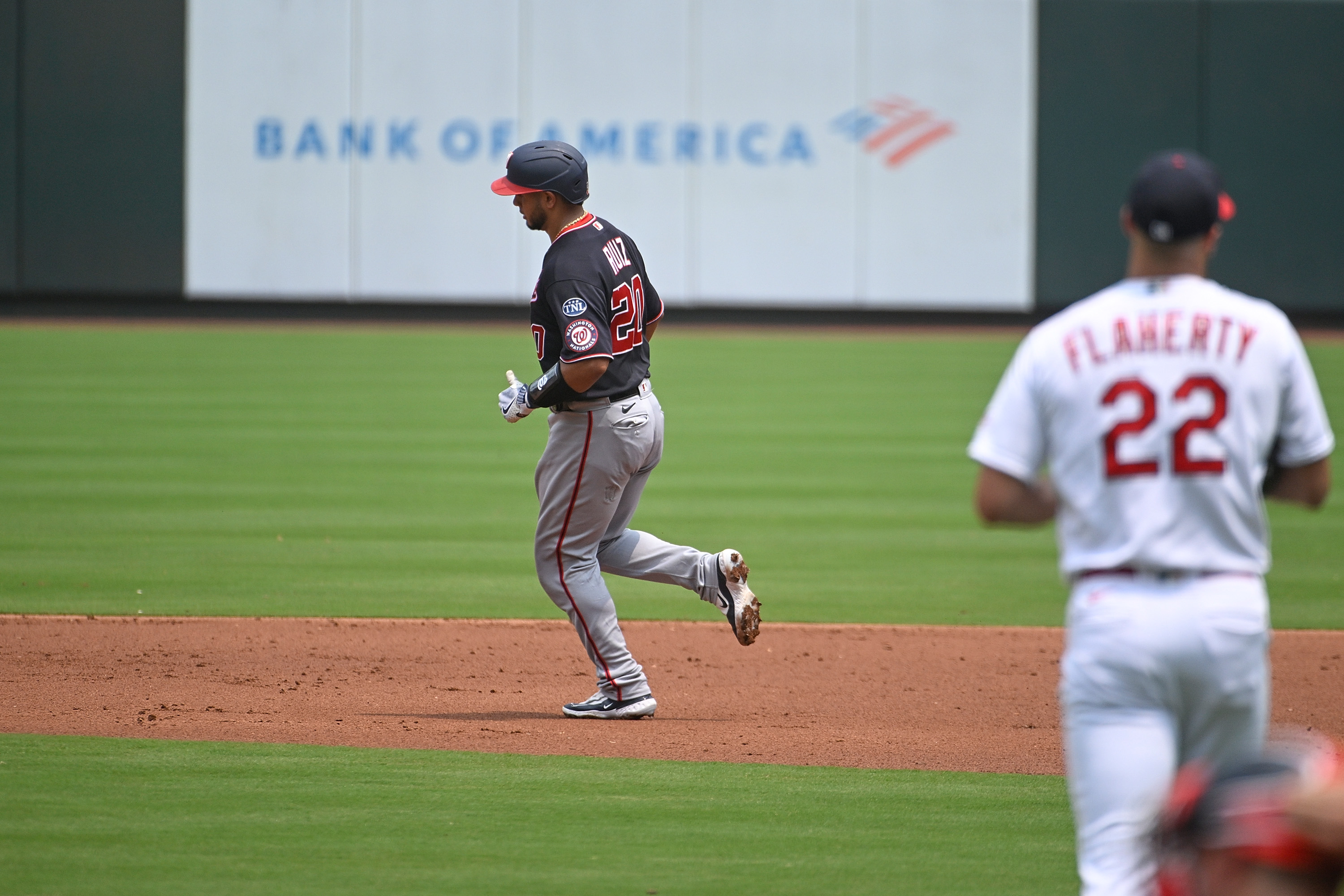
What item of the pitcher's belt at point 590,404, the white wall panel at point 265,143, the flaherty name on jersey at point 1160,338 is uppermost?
the white wall panel at point 265,143

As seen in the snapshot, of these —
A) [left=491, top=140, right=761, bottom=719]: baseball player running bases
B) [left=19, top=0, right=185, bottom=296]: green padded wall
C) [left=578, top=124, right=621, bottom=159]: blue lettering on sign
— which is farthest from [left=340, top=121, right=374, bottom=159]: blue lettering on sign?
[left=491, top=140, right=761, bottom=719]: baseball player running bases

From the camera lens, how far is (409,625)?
27.2 ft

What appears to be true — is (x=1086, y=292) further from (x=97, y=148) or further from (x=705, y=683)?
(x=705, y=683)

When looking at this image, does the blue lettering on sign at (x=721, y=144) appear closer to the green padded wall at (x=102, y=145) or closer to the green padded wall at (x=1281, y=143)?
the green padded wall at (x=1281, y=143)

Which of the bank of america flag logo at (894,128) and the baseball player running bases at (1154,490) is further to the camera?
the bank of america flag logo at (894,128)

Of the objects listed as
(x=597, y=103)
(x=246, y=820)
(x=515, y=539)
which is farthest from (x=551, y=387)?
(x=597, y=103)

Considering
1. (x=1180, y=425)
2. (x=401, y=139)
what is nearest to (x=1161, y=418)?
(x=1180, y=425)

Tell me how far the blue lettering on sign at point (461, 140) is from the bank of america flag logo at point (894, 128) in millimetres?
6446

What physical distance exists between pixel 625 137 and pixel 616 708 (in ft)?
81.3

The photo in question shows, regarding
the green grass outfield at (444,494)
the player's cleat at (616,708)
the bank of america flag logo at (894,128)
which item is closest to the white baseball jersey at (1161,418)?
the player's cleat at (616,708)

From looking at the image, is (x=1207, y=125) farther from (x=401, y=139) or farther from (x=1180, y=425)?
(x=1180, y=425)

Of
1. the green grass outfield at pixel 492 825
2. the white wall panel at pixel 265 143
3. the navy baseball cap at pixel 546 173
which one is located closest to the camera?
the green grass outfield at pixel 492 825

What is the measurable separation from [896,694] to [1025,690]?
1.88ft

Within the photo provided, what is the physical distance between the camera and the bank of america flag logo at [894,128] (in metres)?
30.0
